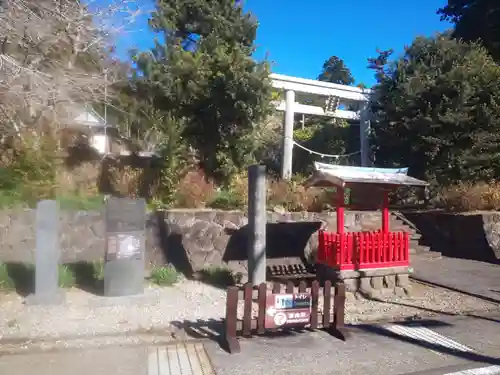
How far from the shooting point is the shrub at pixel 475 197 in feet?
45.4

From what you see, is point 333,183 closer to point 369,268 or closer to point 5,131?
point 369,268

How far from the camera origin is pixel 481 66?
15555 millimetres

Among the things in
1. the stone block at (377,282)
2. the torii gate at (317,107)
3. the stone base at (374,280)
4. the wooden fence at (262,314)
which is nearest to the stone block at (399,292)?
the stone base at (374,280)

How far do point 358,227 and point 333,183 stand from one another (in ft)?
16.3

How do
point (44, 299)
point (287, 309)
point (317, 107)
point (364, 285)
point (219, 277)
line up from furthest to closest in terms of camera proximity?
point (317, 107) → point (219, 277) → point (364, 285) → point (44, 299) → point (287, 309)

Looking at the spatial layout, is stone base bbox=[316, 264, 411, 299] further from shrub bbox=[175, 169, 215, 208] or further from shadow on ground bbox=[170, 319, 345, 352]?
shrub bbox=[175, 169, 215, 208]

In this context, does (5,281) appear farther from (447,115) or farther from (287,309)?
(447,115)

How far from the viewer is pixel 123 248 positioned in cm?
784

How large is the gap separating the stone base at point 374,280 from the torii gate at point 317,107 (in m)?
7.18

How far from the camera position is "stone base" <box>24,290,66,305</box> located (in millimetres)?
7227

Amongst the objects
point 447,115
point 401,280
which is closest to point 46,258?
point 401,280

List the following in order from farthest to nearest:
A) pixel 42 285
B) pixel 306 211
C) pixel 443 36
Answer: pixel 443 36 → pixel 306 211 → pixel 42 285

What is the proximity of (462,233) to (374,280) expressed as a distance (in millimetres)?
6123

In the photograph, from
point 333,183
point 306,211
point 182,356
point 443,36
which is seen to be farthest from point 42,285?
point 443,36
